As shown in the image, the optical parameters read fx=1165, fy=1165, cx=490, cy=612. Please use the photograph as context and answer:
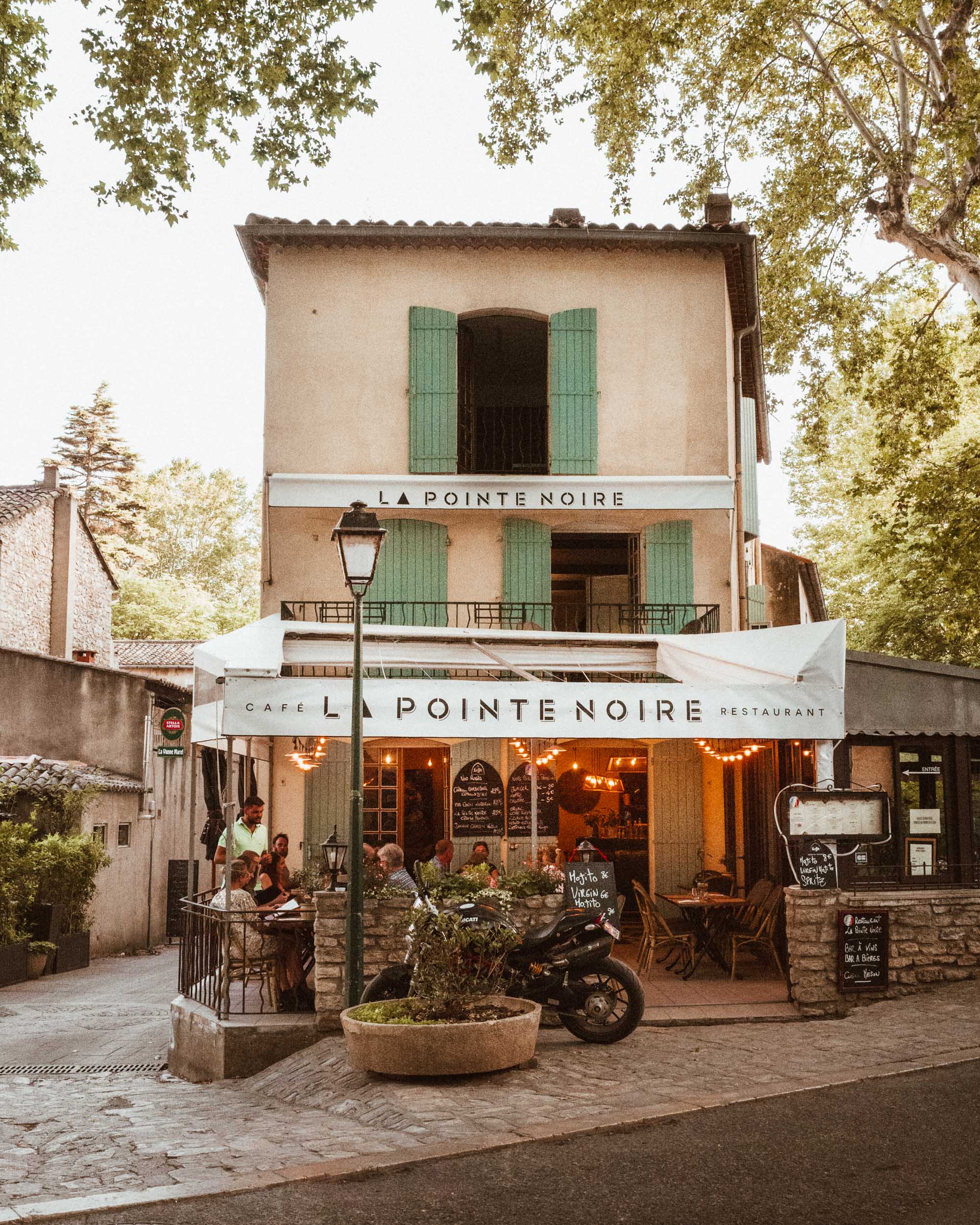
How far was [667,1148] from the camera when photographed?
5918 mm

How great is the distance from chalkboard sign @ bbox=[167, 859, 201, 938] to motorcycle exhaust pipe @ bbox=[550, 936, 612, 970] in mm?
14740

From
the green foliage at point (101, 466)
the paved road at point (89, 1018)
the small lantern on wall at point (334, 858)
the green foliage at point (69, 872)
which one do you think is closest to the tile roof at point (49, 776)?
the green foliage at point (69, 872)

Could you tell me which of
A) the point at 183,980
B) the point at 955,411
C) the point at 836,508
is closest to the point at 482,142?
the point at 955,411

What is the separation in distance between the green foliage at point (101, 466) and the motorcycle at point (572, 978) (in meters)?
42.4

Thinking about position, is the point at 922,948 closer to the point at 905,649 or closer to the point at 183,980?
the point at 183,980

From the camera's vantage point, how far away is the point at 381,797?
1548 centimetres

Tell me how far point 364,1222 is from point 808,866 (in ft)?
19.6

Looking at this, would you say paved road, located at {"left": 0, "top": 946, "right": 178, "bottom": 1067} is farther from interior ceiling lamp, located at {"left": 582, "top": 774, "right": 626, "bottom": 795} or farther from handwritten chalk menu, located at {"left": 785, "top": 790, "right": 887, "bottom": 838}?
interior ceiling lamp, located at {"left": 582, "top": 774, "right": 626, "bottom": 795}

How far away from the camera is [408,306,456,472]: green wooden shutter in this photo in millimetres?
14945

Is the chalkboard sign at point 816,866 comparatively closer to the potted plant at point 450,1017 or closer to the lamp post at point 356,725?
the potted plant at point 450,1017

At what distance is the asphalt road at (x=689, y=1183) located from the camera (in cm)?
495

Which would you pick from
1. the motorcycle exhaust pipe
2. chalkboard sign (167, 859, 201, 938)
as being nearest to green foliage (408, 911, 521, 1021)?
the motorcycle exhaust pipe

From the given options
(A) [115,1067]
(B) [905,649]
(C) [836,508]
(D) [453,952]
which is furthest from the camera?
(C) [836,508]

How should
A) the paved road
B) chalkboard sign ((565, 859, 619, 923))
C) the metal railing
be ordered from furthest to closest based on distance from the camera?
the paved road < chalkboard sign ((565, 859, 619, 923)) < the metal railing
